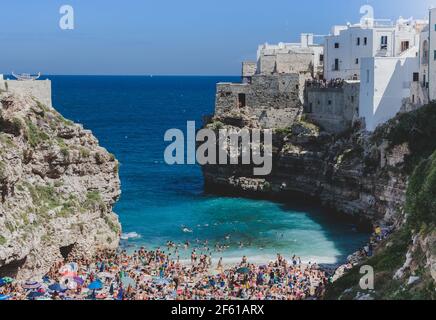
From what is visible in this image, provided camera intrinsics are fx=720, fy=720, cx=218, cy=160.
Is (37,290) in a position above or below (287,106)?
below

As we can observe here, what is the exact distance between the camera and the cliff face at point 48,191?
3825 centimetres

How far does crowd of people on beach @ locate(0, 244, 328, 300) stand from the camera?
124 feet

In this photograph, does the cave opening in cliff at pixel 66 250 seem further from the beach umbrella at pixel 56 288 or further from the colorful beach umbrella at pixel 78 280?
the beach umbrella at pixel 56 288

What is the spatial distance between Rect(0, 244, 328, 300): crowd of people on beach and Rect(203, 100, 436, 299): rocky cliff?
5813mm

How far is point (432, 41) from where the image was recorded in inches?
1991

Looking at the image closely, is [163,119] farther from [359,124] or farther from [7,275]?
[7,275]

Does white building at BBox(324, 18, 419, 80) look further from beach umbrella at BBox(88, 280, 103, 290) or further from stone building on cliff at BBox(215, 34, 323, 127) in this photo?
beach umbrella at BBox(88, 280, 103, 290)

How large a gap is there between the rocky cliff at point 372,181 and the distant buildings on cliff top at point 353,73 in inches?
68.8

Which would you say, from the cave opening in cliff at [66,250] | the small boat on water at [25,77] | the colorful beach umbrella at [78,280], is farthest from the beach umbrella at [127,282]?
the small boat on water at [25,77]

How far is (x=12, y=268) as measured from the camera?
38281mm

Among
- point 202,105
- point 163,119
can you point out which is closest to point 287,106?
point 163,119

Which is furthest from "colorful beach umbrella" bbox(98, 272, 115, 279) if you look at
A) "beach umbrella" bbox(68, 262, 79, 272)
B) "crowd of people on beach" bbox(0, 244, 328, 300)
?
"beach umbrella" bbox(68, 262, 79, 272)

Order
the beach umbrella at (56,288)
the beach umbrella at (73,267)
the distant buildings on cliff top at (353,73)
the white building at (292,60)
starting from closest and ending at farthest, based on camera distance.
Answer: the beach umbrella at (56,288), the beach umbrella at (73,267), the distant buildings on cliff top at (353,73), the white building at (292,60)

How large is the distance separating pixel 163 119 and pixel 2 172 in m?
111
